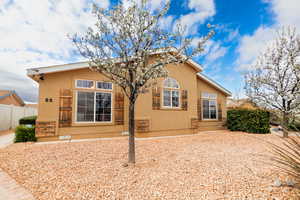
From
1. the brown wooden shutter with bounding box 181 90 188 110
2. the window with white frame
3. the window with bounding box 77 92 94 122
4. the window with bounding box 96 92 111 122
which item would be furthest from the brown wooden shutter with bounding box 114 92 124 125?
the window with white frame

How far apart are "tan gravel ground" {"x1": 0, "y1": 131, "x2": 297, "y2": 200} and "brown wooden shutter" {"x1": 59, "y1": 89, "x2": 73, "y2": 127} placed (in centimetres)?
192

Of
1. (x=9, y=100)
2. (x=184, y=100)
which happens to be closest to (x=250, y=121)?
(x=184, y=100)

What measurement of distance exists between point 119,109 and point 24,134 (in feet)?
14.5

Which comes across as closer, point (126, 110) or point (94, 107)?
point (94, 107)

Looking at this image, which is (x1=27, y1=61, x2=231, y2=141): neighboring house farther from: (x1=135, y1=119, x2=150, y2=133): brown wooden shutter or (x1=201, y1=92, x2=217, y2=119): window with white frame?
(x1=201, y1=92, x2=217, y2=119): window with white frame

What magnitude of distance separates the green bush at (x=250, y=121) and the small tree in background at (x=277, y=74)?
4.65 ft

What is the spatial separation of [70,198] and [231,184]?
3051 mm

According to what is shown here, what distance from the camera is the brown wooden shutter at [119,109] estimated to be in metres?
7.58

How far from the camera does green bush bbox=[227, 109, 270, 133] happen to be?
A: 980cm

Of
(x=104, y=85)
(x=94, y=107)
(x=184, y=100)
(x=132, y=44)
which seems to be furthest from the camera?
(x=184, y=100)

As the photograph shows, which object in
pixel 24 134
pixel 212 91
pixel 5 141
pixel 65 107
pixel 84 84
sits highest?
pixel 212 91

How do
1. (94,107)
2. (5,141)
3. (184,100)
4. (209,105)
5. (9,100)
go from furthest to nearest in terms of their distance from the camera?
(9,100) < (209,105) < (184,100) < (94,107) < (5,141)

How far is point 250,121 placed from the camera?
33.0 feet

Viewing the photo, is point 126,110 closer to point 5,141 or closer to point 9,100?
point 5,141
